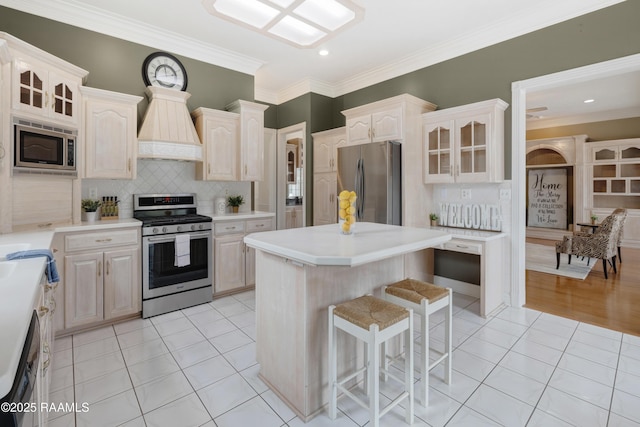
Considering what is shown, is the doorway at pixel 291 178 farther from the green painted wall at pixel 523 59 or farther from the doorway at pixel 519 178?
the doorway at pixel 519 178

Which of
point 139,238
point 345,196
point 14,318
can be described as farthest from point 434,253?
point 14,318

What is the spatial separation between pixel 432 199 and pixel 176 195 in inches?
128

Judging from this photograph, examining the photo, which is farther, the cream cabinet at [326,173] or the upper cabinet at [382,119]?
the cream cabinet at [326,173]

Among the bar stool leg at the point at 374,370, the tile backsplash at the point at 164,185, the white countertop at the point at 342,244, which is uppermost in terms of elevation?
the tile backsplash at the point at 164,185

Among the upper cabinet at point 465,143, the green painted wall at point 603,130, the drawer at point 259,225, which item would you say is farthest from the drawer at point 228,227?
the green painted wall at point 603,130

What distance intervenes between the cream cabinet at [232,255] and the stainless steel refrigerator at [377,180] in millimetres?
1338

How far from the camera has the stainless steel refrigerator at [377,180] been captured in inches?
147

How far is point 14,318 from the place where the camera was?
0.94m

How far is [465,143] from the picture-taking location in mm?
3613

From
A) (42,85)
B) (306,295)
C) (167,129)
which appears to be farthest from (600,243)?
(42,85)

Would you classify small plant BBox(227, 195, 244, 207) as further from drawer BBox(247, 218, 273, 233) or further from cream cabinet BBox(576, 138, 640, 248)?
cream cabinet BBox(576, 138, 640, 248)

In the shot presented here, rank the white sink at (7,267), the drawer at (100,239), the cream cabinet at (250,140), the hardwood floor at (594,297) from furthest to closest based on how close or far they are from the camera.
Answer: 1. the cream cabinet at (250,140)
2. the hardwood floor at (594,297)
3. the drawer at (100,239)
4. the white sink at (7,267)

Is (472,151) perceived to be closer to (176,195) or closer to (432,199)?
(432,199)

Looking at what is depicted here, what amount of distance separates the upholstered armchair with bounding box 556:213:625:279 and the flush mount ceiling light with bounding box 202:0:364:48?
490 centimetres
